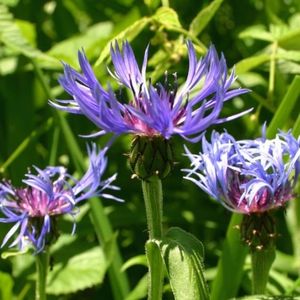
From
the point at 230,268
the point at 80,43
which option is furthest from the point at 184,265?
the point at 80,43

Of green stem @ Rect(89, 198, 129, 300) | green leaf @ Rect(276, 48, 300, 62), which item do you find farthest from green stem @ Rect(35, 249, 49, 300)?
green leaf @ Rect(276, 48, 300, 62)

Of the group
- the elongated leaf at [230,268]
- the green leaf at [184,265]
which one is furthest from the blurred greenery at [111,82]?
the green leaf at [184,265]

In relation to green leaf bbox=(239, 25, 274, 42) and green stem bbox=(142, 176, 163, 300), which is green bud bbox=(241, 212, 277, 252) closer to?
green stem bbox=(142, 176, 163, 300)

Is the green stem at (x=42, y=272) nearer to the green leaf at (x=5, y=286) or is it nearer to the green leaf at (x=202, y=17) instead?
the green leaf at (x=5, y=286)

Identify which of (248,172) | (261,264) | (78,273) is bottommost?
(78,273)

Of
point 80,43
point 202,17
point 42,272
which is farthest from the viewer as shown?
point 80,43

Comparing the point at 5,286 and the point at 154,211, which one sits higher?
the point at 154,211

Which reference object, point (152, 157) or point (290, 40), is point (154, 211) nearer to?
point (152, 157)
